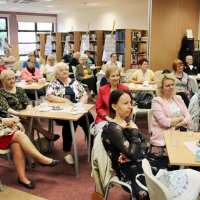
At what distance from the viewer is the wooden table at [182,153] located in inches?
80.8

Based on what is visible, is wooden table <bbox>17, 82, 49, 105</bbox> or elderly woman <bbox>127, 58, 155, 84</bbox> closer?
wooden table <bbox>17, 82, 49, 105</bbox>

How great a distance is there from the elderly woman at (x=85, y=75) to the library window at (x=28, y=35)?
8.21 m

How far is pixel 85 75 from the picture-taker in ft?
25.9

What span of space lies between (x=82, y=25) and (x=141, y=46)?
465 centimetres

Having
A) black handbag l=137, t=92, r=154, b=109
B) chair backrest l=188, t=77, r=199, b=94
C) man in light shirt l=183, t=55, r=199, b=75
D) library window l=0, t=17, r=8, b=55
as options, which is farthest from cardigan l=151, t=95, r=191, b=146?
library window l=0, t=17, r=8, b=55

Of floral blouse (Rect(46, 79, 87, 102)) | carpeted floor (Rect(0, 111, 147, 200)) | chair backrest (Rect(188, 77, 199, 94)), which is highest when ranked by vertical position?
floral blouse (Rect(46, 79, 87, 102))

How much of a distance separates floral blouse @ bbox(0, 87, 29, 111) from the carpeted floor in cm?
74

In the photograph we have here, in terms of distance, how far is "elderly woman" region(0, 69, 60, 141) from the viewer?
12.2ft

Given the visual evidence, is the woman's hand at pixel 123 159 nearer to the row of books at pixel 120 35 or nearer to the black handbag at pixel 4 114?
the black handbag at pixel 4 114

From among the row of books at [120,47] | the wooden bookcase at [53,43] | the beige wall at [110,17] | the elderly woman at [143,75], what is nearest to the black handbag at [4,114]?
the elderly woman at [143,75]

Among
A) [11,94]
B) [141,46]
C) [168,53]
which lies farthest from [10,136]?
[141,46]

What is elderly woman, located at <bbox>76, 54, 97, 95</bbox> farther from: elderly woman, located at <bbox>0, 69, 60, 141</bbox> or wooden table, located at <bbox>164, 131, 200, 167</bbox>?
wooden table, located at <bbox>164, 131, 200, 167</bbox>

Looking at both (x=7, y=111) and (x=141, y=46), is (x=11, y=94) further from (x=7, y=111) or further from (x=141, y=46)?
(x=141, y=46)

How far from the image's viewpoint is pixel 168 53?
7.90 metres
